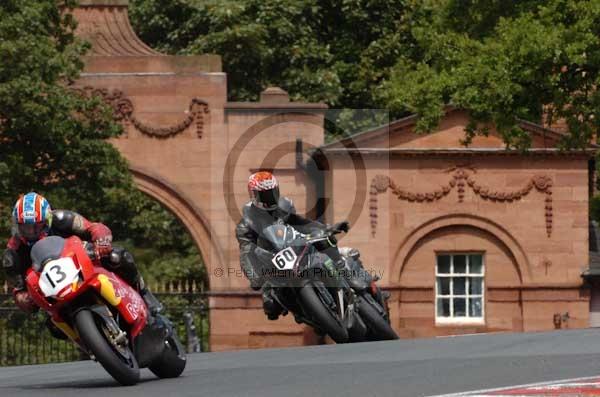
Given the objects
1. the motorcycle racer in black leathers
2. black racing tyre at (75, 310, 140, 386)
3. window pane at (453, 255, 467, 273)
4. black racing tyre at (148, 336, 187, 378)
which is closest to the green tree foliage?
window pane at (453, 255, 467, 273)

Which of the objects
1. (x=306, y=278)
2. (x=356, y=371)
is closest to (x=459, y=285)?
(x=306, y=278)

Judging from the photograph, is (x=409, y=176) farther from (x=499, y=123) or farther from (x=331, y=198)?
(x=499, y=123)

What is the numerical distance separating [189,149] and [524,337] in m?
20.2

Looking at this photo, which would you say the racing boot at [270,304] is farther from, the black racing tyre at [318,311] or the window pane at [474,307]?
the window pane at [474,307]

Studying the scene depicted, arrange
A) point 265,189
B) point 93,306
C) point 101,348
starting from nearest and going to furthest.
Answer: point 101,348 < point 93,306 < point 265,189

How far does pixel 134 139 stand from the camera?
37219mm

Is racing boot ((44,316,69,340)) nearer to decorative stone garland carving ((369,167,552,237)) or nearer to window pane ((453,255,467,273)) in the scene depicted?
decorative stone garland carving ((369,167,552,237))

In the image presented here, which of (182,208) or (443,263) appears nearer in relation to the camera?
(443,263)

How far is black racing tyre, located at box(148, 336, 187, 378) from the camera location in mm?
14125

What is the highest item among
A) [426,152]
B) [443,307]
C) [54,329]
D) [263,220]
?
[426,152]

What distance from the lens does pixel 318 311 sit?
18.1 metres

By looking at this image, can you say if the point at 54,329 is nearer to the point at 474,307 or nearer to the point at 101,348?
the point at 101,348

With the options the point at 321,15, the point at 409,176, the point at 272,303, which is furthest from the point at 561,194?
the point at 272,303

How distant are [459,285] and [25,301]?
22973 millimetres
